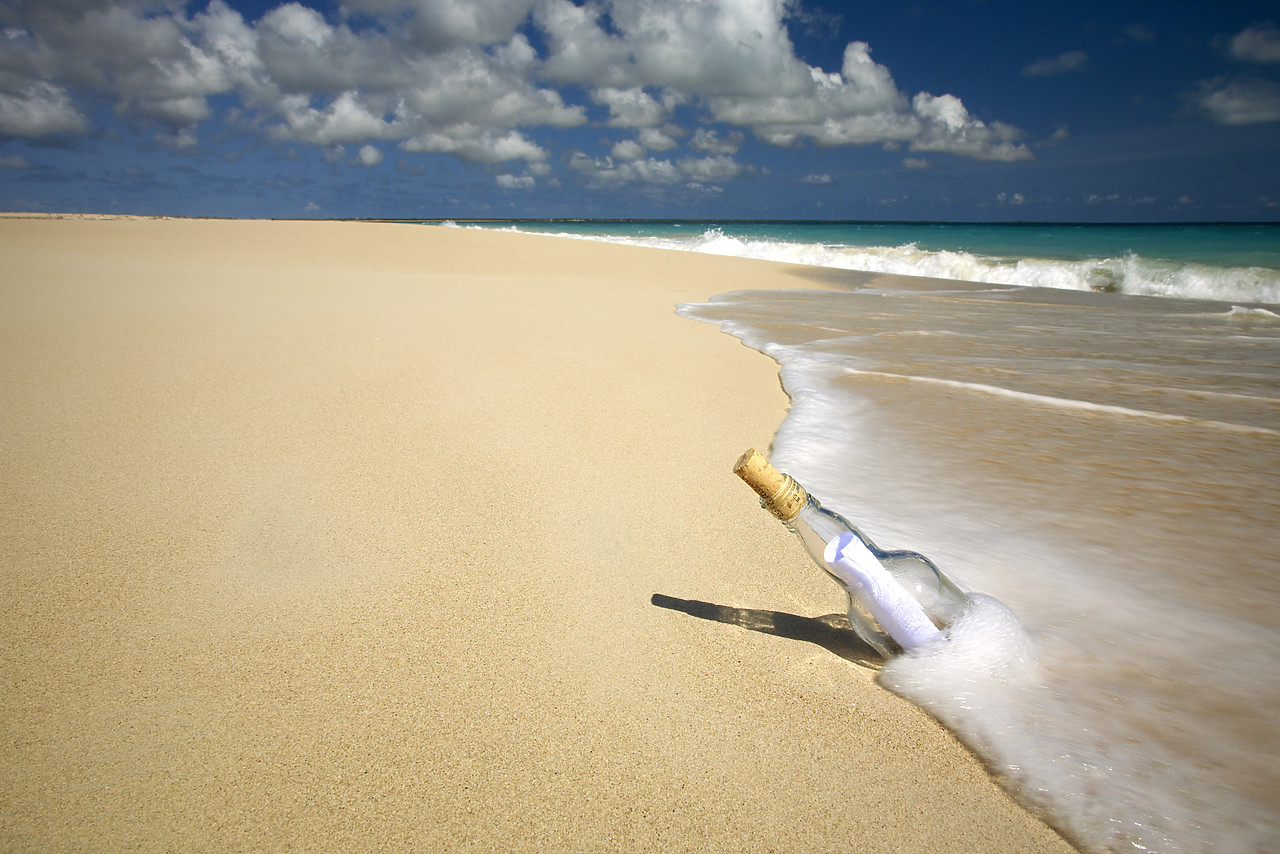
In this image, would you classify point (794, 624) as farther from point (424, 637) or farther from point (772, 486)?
point (424, 637)

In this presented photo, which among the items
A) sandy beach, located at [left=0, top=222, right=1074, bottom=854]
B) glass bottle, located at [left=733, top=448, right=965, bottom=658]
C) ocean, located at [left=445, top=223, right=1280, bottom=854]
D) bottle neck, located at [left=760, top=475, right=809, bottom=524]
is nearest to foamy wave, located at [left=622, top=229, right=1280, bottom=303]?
ocean, located at [left=445, top=223, right=1280, bottom=854]

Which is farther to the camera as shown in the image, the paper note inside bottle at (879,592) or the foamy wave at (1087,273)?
the foamy wave at (1087,273)

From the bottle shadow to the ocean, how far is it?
0.09 metres

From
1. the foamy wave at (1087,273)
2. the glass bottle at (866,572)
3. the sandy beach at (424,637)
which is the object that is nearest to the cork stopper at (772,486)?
the glass bottle at (866,572)

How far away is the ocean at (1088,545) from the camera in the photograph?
998 mm

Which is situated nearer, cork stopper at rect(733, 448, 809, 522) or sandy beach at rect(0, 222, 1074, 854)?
sandy beach at rect(0, 222, 1074, 854)

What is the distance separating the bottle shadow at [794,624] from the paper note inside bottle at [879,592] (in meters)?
0.10

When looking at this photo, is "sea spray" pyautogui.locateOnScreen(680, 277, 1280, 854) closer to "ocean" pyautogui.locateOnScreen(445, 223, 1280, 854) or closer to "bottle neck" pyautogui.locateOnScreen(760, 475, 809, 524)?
"ocean" pyautogui.locateOnScreen(445, 223, 1280, 854)

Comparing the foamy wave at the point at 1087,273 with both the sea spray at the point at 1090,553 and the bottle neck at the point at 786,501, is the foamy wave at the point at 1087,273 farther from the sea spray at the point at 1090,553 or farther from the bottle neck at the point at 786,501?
the bottle neck at the point at 786,501

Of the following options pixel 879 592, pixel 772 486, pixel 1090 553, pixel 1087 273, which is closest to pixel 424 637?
pixel 772 486

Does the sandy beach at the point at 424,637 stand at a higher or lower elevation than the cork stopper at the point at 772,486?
lower

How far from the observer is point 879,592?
109 centimetres

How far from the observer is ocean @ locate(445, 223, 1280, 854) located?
1.00 m

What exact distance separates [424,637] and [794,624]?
0.76 metres
